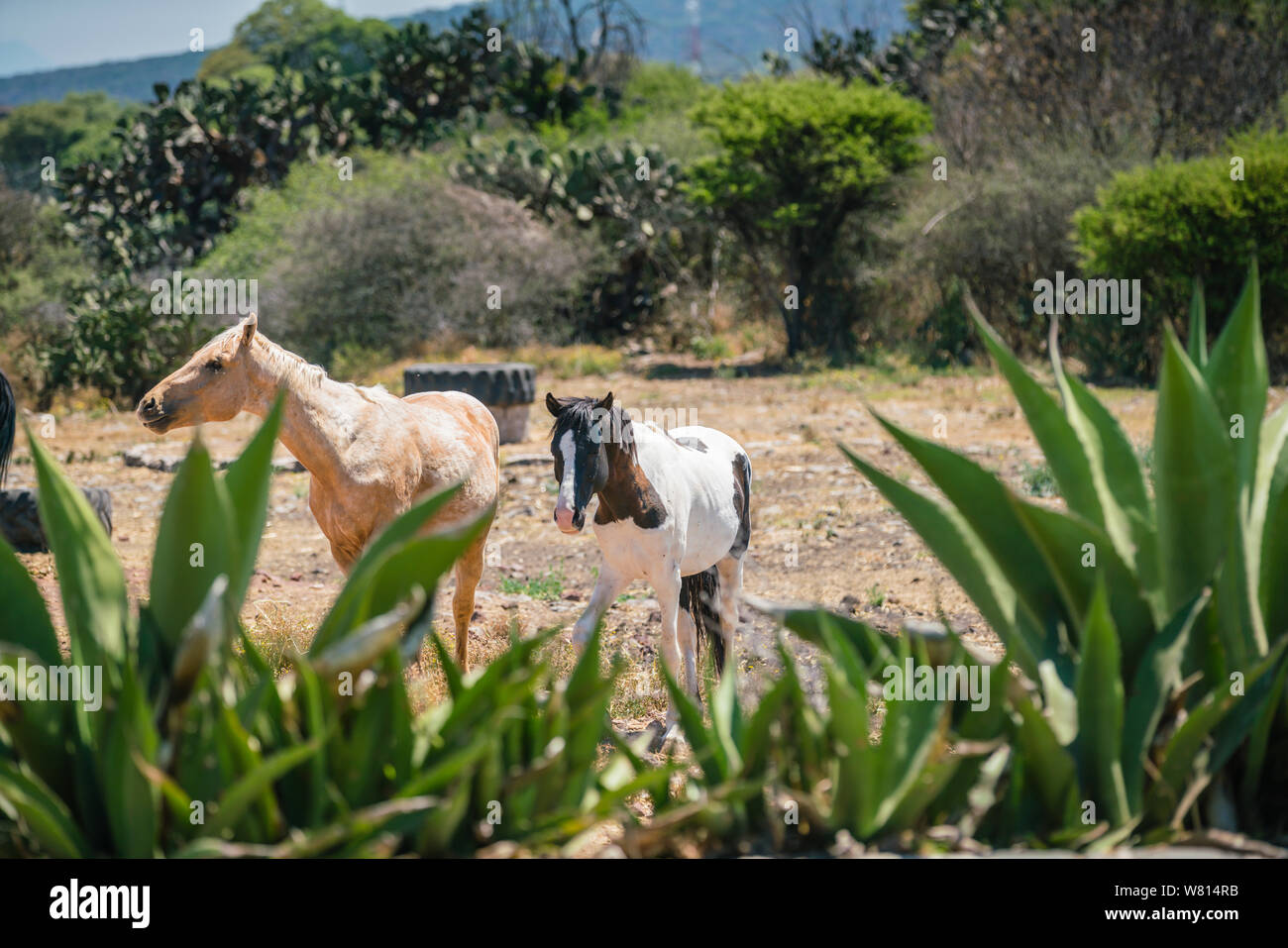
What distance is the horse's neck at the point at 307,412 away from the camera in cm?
502

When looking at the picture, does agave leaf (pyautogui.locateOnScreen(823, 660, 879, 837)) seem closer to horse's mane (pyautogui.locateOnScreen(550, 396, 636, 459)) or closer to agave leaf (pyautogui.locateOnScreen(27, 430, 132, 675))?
agave leaf (pyautogui.locateOnScreen(27, 430, 132, 675))

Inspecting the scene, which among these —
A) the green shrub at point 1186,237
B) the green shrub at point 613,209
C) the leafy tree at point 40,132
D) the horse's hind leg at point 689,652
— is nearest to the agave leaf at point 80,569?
the horse's hind leg at point 689,652

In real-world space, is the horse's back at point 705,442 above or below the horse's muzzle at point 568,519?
above

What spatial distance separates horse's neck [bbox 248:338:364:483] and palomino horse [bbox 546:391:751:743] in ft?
3.30

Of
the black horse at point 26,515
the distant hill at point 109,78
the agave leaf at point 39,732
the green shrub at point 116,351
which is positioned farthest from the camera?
the distant hill at point 109,78

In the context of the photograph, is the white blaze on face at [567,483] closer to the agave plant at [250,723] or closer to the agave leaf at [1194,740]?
the agave plant at [250,723]

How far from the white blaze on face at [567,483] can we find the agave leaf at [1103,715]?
7.00 feet

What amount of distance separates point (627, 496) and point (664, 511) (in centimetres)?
18

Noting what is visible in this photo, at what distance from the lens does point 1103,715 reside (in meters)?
2.46

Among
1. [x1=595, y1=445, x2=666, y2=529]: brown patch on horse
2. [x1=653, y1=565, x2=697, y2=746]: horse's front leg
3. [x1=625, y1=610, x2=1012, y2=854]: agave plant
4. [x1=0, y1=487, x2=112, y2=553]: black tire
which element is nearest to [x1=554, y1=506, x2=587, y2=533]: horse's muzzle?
[x1=595, y1=445, x2=666, y2=529]: brown patch on horse

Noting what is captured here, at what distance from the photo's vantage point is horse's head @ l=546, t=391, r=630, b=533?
430 centimetres

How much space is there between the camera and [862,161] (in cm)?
2038

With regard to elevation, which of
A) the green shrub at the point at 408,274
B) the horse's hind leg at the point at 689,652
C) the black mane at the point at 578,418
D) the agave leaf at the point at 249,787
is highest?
the green shrub at the point at 408,274
